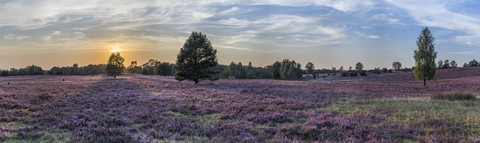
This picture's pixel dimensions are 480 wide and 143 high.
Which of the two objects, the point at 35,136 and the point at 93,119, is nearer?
the point at 35,136

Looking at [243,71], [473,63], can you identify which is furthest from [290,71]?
[473,63]

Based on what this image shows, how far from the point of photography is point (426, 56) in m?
40.7

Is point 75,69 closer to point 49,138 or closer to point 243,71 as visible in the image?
point 243,71

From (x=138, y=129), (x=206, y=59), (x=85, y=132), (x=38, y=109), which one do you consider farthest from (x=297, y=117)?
(x=206, y=59)

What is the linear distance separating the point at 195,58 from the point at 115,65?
50.3m

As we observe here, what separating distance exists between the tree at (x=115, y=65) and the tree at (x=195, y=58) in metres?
47.0

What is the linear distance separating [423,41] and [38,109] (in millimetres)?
52375

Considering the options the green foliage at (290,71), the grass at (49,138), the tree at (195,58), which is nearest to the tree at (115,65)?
the tree at (195,58)

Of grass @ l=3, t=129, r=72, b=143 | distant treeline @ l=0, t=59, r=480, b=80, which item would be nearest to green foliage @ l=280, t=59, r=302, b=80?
distant treeline @ l=0, t=59, r=480, b=80

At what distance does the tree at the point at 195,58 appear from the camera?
43.6 m

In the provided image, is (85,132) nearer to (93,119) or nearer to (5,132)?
(5,132)

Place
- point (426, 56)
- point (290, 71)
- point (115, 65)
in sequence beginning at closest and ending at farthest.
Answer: point (426, 56) → point (115, 65) → point (290, 71)

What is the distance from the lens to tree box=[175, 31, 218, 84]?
43562 millimetres

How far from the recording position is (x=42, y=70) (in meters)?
117
